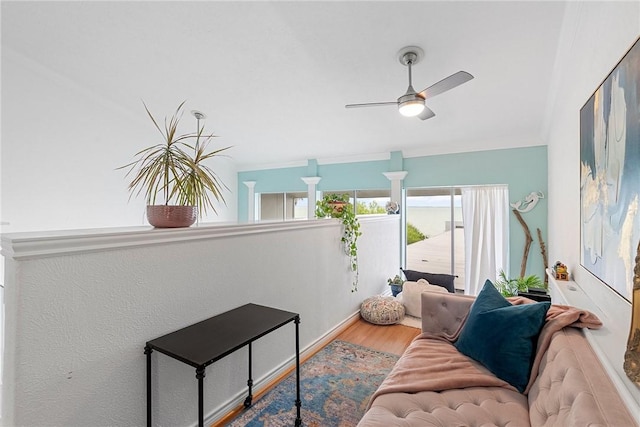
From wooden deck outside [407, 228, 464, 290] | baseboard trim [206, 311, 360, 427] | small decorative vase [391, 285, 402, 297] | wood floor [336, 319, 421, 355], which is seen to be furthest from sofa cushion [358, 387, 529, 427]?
wooden deck outside [407, 228, 464, 290]

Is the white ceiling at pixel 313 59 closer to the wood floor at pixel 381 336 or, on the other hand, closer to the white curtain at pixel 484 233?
the white curtain at pixel 484 233

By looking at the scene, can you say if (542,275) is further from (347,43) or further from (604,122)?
(347,43)

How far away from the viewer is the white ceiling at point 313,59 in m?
2.39

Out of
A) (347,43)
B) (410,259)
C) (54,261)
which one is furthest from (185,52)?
(410,259)

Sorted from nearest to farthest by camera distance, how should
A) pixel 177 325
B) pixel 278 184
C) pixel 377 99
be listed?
1. pixel 177 325
2. pixel 377 99
3. pixel 278 184

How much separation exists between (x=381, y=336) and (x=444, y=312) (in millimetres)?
1196

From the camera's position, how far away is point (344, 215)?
3100 millimetres

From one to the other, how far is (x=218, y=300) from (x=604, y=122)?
2.25m

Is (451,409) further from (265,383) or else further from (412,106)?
(412,106)

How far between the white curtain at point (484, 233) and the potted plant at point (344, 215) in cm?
221

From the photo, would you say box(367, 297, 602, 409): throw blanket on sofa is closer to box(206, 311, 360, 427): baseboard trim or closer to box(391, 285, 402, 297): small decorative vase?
box(206, 311, 360, 427): baseboard trim

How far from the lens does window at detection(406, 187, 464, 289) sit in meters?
4.63

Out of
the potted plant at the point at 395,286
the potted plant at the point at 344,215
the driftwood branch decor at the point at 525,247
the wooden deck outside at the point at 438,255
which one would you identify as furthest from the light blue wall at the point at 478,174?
the potted plant at the point at 344,215

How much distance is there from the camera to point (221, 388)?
1811mm
